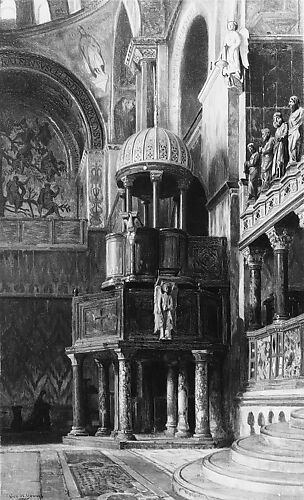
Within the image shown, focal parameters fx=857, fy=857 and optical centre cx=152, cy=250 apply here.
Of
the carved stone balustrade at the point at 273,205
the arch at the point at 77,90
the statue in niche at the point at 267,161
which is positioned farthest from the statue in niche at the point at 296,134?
the arch at the point at 77,90

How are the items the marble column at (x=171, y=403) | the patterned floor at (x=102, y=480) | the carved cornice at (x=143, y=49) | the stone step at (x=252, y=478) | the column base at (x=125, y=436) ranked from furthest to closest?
1. the carved cornice at (x=143, y=49)
2. the marble column at (x=171, y=403)
3. the column base at (x=125, y=436)
4. the patterned floor at (x=102, y=480)
5. the stone step at (x=252, y=478)

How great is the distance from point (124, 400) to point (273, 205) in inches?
128

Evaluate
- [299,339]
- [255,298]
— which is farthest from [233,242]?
[299,339]

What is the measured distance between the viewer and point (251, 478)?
178 inches

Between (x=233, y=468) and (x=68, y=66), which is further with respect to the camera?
(x=68, y=66)

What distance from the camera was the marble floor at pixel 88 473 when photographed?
6.72 m

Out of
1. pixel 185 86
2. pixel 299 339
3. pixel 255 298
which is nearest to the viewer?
pixel 299 339

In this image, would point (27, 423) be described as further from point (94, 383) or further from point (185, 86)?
point (185, 86)

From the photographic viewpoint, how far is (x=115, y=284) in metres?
12.2

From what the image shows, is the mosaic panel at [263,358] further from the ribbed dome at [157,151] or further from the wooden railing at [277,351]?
the ribbed dome at [157,151]

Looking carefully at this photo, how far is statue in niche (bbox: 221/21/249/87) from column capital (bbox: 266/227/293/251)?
8.48 ft

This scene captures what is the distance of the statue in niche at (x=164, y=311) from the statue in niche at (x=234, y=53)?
3124mm

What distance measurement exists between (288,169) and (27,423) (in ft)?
33.1

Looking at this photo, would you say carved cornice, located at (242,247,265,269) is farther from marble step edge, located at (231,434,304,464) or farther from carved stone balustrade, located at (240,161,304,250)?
marble step edge, located at (231,434,304,464)
